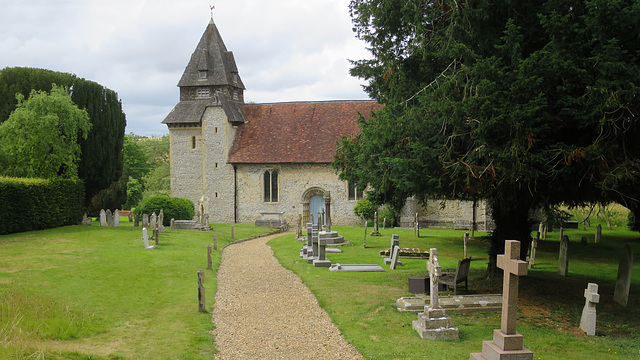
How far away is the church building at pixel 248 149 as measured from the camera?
1368 inches

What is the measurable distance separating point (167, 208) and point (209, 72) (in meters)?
13.2

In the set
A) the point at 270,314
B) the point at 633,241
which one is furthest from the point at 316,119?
the point at 270,314

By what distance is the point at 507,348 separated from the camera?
242 inches

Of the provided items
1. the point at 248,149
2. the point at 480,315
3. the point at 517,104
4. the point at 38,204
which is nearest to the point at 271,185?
the point at 248,149

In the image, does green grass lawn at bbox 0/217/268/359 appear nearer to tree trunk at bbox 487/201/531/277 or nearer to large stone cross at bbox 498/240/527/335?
large stone cross at bbox 498/240/527/335

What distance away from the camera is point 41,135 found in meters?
23.5

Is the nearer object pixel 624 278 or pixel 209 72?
pixel 624 278

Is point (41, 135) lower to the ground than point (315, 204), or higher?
higher

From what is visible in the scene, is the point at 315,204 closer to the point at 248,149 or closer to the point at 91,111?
the point at 248,149

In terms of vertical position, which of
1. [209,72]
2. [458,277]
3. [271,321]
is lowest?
[271,321]

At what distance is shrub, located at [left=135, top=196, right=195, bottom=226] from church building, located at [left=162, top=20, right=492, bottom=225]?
5411mm

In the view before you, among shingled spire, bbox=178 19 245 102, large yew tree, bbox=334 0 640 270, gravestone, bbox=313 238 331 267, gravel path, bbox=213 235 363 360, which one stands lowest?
gravel path, bbox=213 235 363 360

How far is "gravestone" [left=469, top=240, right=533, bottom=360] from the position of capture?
20.1 ft

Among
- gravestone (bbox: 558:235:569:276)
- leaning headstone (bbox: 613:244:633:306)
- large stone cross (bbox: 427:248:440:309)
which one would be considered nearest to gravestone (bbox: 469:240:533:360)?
large stone cross (bbox: 427:248:440:309)
